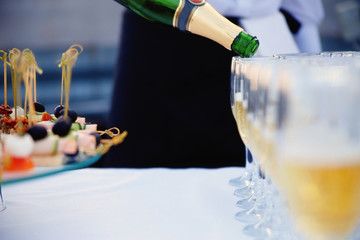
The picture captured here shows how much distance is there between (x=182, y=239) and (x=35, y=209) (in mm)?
299

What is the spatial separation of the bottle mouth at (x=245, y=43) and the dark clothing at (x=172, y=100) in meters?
0.52

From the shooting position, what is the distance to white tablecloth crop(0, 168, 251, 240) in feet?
2.43

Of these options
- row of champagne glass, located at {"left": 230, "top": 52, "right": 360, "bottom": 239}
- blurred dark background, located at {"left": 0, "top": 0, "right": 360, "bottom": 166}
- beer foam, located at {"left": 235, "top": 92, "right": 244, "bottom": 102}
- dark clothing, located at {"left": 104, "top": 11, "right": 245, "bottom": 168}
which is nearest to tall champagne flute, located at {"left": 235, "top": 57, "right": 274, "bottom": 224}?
beer foam, located at {"left": 235, "top": 92, "right": 244, "bottom": 102}

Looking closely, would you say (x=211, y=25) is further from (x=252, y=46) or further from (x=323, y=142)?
(x=323, y=142)

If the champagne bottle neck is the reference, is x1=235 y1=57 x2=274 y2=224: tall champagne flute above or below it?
below

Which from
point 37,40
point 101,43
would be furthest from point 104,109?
point 37,40

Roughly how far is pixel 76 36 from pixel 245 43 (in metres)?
6.54

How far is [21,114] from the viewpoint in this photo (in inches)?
33.3

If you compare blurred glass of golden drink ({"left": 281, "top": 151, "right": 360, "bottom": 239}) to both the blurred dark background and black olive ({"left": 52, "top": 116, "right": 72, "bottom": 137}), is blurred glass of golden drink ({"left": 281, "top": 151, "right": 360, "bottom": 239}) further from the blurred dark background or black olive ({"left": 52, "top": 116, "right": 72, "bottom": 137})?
the blurred dark background

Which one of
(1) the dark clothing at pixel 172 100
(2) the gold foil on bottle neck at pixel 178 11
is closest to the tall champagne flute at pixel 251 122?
(2) the gold foil on bottle neck at pixel 178 11

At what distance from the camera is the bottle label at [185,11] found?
0.90 meters

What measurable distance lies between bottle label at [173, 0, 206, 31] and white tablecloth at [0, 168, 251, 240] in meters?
0.34

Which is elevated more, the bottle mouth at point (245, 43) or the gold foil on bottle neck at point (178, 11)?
the gold foil on bottle neck at point (178, 11)

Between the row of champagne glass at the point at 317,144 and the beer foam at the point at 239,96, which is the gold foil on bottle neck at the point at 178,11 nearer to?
the beer foam at the point at 239,96
